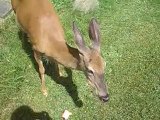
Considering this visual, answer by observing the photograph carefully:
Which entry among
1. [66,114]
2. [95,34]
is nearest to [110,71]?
[66,114]

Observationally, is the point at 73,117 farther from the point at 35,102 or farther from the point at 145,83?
the point at 145,83

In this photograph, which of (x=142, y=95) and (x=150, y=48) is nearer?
(x=142, y=95)

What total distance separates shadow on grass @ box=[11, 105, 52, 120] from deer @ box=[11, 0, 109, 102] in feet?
1.26

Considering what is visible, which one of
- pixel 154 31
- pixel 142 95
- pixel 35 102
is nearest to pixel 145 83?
pixel 142 95

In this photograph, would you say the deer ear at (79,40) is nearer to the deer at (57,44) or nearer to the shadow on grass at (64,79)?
the deer at (57,44)

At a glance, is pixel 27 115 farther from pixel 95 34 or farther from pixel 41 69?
pixel 95 34

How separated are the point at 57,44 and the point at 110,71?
4.69 ft

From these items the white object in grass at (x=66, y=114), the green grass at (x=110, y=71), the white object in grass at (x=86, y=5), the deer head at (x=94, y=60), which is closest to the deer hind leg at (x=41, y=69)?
the green grass at (x=110, y=71)

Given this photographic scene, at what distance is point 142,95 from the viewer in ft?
20.7

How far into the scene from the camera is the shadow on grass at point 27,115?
6.10 metres

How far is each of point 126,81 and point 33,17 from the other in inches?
72.7

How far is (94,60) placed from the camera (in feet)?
16.1

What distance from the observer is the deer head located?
16.0 ft

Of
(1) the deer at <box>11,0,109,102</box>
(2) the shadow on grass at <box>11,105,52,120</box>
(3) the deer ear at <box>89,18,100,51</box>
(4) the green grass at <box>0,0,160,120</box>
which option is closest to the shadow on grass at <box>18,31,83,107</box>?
(4) the green grass at <box>0,0,160,120</box>
